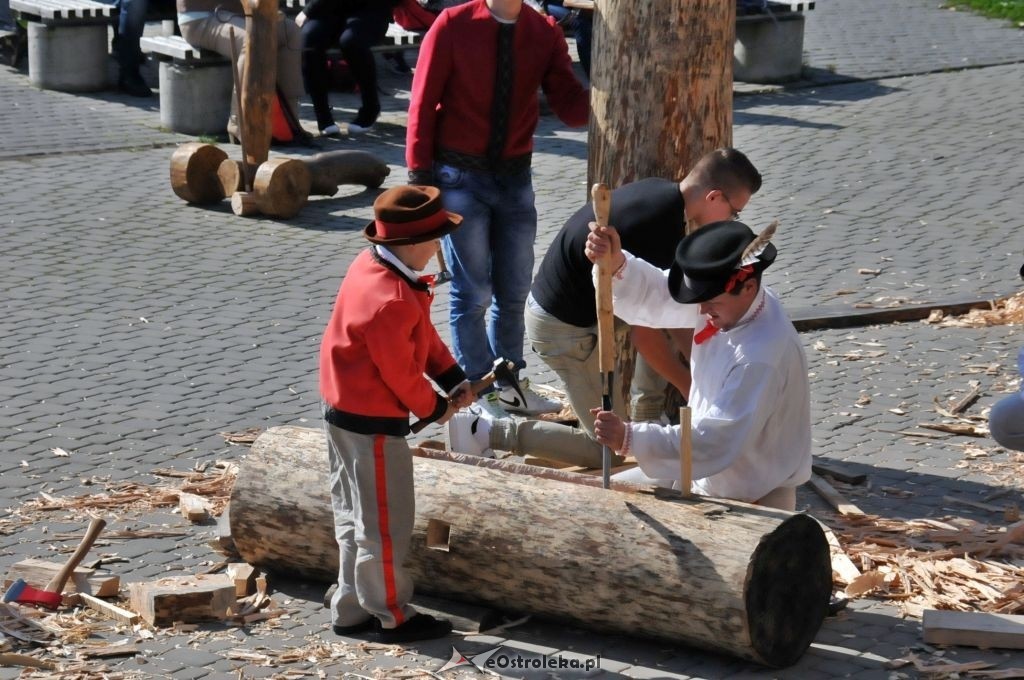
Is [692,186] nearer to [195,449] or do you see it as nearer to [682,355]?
[682,355]

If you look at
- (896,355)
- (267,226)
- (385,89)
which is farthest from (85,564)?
(385,89)

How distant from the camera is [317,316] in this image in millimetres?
9594

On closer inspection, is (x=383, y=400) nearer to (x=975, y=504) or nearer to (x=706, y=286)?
(x=706, y=286)

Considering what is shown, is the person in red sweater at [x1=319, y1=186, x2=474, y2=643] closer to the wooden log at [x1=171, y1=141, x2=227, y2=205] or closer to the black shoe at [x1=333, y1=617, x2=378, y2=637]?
the black shoe at [x1=333, y1=617, x2=378, y2=637]

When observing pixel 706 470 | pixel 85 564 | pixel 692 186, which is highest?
pixel 692 186

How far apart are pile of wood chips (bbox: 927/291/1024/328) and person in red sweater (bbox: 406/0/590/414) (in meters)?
2.85

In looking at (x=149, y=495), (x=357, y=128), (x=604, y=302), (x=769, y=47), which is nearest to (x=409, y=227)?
(x=604, y=302)

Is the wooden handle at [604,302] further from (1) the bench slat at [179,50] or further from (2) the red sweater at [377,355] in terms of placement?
(1) the bench slat at [179,50]

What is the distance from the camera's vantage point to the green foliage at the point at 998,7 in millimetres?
19062

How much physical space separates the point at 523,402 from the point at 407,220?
2.62m

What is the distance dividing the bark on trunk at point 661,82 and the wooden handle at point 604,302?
1312 mm

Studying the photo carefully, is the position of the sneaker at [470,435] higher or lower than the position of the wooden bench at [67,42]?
lower

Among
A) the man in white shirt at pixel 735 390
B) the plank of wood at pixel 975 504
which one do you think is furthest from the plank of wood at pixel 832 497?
the man in white shirt at pixel 735 390

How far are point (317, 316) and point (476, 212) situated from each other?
6.62 feet
